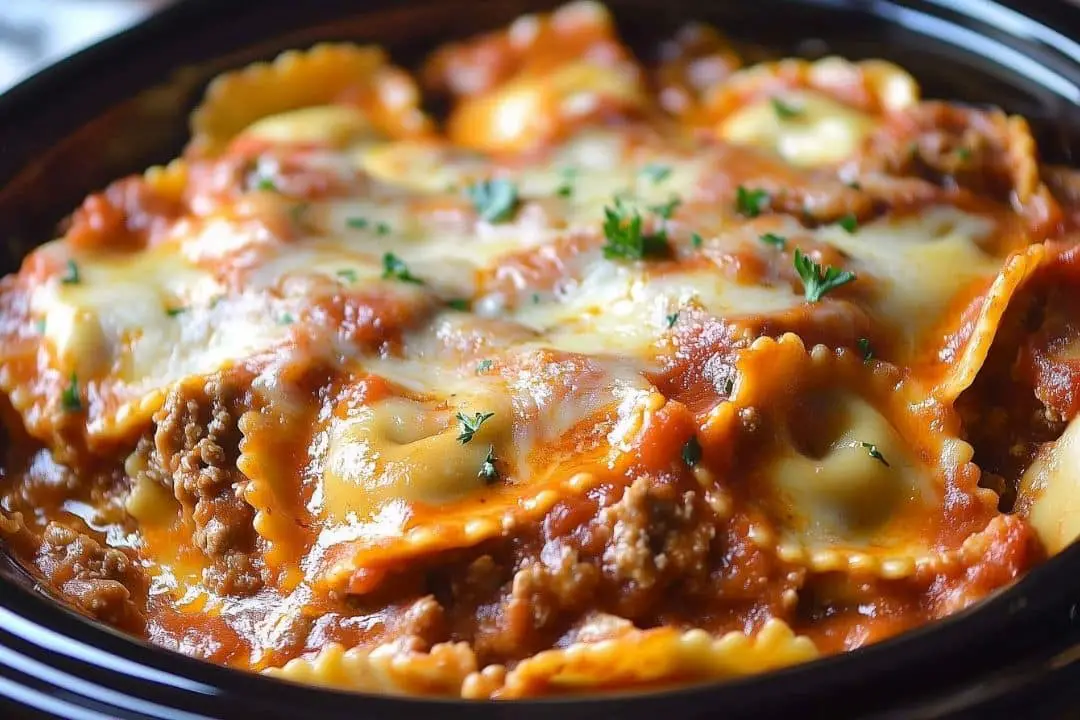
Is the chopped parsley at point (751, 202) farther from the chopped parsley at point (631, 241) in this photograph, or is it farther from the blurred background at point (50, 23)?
the blurred background at point (50, 23)

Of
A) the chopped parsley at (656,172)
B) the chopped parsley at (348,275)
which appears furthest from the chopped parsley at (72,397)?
the chopped parsley at (656,172)

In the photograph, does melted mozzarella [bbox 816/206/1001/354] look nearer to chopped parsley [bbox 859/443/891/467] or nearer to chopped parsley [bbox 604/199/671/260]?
chopped parsley [bbox 859/443/891/467]

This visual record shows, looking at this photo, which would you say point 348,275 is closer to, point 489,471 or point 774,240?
point 489,471

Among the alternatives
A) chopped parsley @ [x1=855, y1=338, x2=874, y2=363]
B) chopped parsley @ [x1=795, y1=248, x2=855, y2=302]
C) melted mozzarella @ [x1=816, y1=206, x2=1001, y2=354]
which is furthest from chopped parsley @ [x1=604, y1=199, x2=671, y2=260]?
chopped parsley @ [x1=855, y1=338, x2=874, y2=363]

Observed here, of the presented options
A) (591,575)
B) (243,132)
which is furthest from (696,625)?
(243,132)

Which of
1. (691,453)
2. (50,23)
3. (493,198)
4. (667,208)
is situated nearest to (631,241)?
(667,208)

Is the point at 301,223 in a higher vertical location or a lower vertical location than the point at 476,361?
higher

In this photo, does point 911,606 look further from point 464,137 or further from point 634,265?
point 464,137
